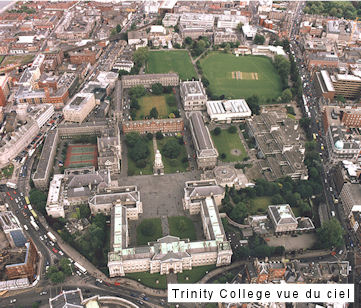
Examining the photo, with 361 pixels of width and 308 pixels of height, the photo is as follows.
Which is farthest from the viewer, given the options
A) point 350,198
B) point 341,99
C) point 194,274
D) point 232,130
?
point 341,99

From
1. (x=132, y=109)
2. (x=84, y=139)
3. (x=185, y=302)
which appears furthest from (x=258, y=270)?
(x=132, y=109)

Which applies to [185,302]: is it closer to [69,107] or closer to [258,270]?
[258,270]

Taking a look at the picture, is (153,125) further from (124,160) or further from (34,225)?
(34,225)

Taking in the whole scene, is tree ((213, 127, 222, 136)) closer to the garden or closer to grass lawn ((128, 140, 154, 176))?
the garden

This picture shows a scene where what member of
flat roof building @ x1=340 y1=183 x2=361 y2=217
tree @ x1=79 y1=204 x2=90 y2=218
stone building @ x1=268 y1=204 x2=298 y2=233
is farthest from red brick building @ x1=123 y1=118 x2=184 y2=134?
flat roof building @ x1=340 y1=183 x2=361 y2=217

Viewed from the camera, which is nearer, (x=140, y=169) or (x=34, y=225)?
(x=34, y=225)

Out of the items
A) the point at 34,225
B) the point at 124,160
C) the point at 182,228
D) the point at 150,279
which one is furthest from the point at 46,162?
the point at 150,279
